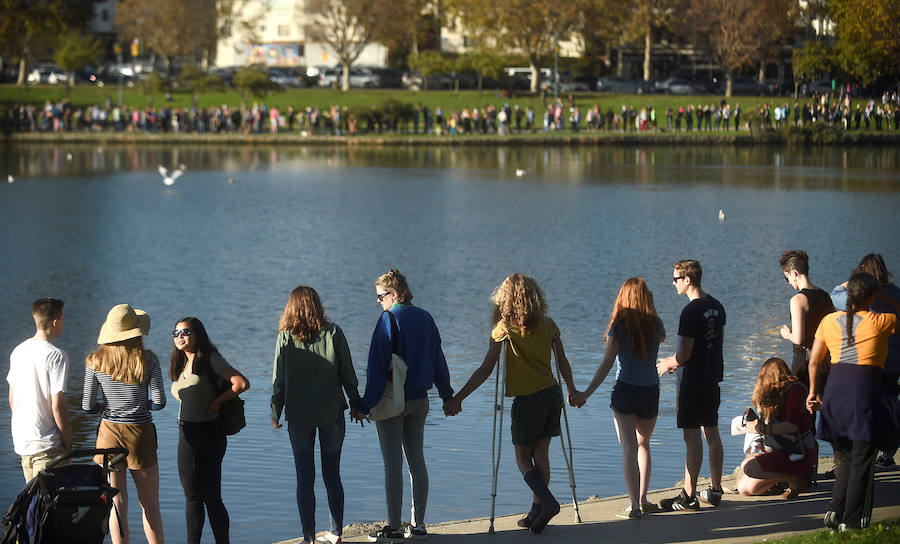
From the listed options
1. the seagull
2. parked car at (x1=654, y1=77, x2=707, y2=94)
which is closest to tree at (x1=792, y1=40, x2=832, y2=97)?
parked car at (x1=654, y1=77, x2=707, y2=94)

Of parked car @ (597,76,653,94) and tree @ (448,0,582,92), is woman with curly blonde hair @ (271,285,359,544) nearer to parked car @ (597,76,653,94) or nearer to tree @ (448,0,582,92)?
parked car @ (597,76,653,94)

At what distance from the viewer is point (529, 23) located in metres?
91.9

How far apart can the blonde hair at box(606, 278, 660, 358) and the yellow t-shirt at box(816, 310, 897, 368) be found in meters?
1.20

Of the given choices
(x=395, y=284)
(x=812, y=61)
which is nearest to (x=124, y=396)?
(x=395, y=284)

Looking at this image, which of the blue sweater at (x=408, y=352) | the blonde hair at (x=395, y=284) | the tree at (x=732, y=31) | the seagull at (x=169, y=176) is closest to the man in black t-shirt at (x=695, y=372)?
the blue sweater at (x=408, y=352)

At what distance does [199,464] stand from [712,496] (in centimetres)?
361

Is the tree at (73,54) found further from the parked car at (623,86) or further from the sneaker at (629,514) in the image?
the sneaker at (629,514)

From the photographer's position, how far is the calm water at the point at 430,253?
41.4 ft

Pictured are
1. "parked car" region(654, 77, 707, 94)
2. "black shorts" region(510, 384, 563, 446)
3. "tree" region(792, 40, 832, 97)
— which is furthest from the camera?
"parked car" region(654, 77, 707, 94)

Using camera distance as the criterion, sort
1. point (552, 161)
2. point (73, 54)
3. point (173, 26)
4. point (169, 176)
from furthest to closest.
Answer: point (173, 26)
point (73, 54)
point (552, 161)
point (169, 176)

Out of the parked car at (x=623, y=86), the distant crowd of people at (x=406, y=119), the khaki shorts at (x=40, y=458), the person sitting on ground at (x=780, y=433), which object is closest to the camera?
the khaki shorts at (x=40, y=458)

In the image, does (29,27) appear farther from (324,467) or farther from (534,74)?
(324,467)

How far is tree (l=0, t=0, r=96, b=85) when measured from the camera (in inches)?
3339

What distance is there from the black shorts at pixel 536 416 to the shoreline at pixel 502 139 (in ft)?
202
